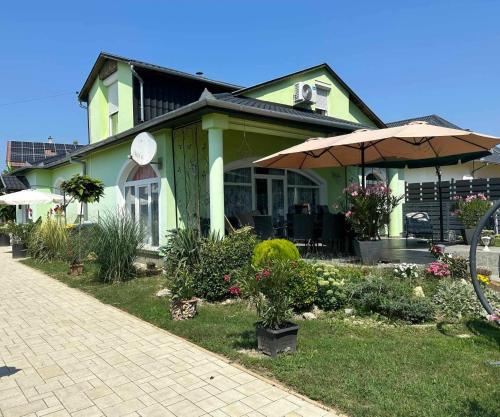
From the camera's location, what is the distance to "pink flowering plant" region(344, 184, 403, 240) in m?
8.02

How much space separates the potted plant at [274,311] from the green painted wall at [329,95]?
9311 millimetres

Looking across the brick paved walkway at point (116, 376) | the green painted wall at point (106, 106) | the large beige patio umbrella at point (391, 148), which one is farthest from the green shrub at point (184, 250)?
the green painted wall at point (106, 106)

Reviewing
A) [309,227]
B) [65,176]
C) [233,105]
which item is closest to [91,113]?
[65,176]

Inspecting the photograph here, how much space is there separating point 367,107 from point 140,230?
11.2 m

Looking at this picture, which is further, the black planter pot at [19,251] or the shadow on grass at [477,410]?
the black planter pot at [19,251]

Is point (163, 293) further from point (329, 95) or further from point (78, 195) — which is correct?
point (329, 95)

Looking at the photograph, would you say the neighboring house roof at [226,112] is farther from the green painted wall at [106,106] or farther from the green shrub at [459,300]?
the green shrub at [459,300]

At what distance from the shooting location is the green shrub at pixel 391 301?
18.3 ft

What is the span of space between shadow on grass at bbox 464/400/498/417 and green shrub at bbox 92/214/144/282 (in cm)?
754

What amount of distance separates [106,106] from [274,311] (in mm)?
13396

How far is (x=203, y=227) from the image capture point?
32.3ft

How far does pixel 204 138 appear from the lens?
1059cm

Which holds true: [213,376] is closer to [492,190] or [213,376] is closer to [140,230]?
[140,230]

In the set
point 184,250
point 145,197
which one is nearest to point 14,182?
point 145,197
